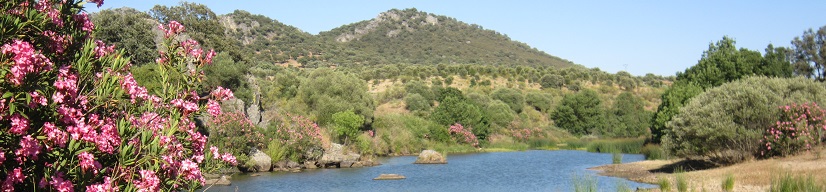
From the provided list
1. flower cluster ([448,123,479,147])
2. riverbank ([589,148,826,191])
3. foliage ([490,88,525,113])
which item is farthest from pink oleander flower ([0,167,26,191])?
foliage ([490,88,525,113])

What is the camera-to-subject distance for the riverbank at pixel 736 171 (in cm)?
2211

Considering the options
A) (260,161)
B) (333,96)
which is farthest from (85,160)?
(333,96)

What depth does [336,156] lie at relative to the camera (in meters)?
44.1

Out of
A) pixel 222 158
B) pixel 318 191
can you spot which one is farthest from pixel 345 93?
pixel 222 158

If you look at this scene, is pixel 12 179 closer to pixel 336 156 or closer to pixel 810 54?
pixel 336 156

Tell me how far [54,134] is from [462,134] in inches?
2438

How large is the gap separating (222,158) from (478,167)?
35.8 metres

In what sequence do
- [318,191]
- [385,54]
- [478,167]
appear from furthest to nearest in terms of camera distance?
[385,54]
[478,167]
[318,191]

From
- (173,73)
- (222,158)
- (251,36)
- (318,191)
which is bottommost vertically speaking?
(318,191)

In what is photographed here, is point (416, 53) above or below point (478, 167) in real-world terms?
above

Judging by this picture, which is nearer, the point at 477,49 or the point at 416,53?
the point at 416,53

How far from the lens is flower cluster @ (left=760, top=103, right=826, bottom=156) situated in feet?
95.6

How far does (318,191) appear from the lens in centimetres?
2856

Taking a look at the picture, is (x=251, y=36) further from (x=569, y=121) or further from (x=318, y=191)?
(x=318, y=191)
